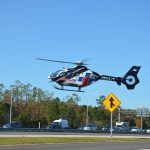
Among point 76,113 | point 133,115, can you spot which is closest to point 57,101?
point 76,113

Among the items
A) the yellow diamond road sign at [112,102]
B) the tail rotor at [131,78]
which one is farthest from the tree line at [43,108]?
the yellow diamond road sign at [112,102]

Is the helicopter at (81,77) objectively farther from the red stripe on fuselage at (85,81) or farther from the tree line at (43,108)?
the tree line at (43,108)

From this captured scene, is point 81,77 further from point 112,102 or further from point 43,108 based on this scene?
point 43,108

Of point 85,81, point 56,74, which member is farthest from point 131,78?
point 56,74

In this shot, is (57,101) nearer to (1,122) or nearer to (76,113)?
(76,113)

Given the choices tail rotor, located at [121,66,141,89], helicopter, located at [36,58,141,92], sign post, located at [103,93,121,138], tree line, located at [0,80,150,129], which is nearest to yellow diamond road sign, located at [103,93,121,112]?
sign post, located at [103,93,121,138]

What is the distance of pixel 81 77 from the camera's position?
63.1 metres

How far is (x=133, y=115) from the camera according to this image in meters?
149

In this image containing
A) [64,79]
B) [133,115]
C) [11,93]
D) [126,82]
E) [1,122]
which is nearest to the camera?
[64,79]

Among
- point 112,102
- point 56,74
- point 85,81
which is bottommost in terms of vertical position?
point 112,102

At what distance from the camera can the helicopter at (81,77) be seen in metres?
61.2

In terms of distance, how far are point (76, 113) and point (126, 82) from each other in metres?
58.1

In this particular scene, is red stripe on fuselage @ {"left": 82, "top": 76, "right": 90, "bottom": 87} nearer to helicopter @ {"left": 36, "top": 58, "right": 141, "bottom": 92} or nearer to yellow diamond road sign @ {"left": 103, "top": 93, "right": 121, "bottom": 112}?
helicopter @ {"left": 36, "top": 58, "right": 141, "bottom": 92}

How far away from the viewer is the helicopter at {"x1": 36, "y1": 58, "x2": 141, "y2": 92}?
61250 millimetres
